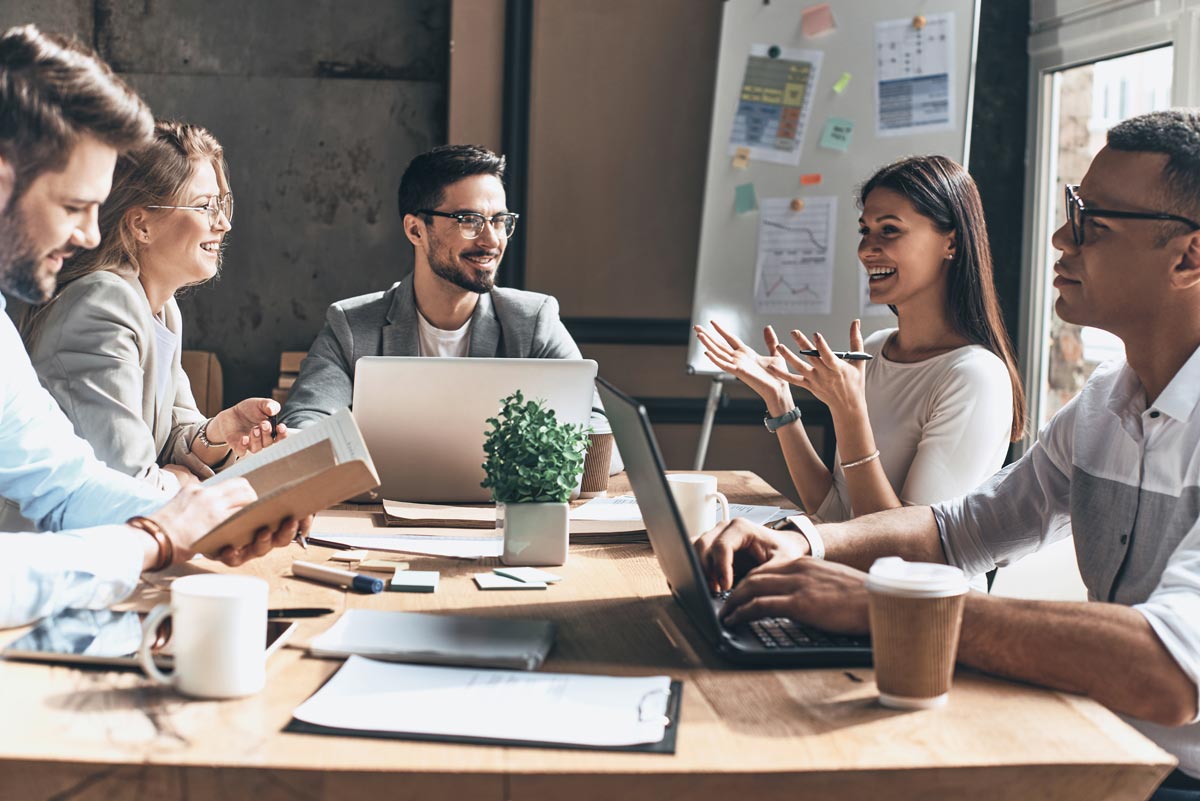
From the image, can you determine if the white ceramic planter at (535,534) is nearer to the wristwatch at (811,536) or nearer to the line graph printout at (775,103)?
the wristwatch at (811,536)

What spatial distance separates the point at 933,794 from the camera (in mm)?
878

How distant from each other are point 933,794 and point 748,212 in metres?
2.86

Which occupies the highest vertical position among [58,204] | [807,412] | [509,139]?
[509,139]

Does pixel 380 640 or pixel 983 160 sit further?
pixel 983 160

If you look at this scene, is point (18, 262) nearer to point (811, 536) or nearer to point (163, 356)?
point (163, 356)

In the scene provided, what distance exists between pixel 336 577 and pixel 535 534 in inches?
10.6

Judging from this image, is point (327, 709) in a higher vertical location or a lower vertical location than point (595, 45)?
lower

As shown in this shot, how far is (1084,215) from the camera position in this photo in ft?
4.82

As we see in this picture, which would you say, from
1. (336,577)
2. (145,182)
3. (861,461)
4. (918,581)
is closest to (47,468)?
(336,577)

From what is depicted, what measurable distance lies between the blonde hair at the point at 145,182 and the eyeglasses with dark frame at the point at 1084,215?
5.31 feet

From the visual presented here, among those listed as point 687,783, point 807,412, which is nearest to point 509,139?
point 807,412

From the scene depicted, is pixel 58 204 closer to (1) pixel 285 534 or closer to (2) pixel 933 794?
(1) pixel 285 534

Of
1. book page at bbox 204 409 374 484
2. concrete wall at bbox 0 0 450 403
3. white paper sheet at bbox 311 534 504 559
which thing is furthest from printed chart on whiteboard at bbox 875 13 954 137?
book page at bbox 204 409 374 484

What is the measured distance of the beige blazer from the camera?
188cm
